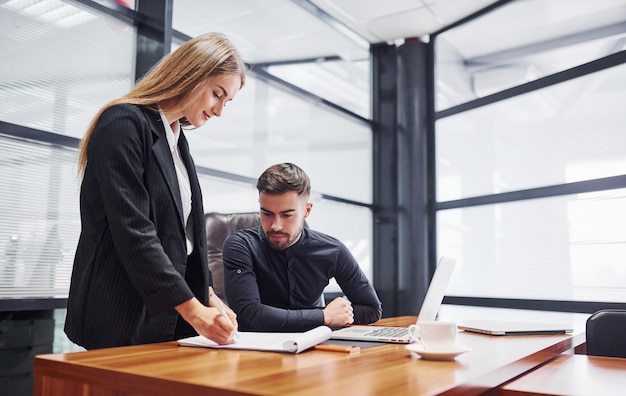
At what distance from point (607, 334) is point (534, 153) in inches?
90.1

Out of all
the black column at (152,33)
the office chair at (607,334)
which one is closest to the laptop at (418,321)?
the office chair at (607,334)

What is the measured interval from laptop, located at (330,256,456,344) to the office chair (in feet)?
1.35

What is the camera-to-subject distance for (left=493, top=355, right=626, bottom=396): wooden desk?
37.3 inches

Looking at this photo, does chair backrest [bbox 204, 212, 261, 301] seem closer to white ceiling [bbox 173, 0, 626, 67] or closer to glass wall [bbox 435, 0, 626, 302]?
white ceiling [bbox 173, 0, 626, 67]

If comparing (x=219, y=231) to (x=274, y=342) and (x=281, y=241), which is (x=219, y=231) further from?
(x=274, y=342)

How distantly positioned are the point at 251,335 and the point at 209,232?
0.98 m

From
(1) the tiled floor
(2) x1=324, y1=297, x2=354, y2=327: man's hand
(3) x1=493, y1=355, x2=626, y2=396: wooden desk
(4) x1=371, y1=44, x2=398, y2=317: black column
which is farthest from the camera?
(4) x1=371, y1=44, x2=398, y2=317: black column

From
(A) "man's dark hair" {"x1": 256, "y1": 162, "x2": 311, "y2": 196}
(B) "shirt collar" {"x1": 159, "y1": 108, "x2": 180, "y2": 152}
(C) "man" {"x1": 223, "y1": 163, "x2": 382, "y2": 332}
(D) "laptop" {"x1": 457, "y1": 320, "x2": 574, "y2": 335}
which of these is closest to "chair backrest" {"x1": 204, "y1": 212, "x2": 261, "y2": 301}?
(C) "man" {"x1": 223, "y1": 163, "x2": 382, "y2": 332}

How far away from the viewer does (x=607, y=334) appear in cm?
154

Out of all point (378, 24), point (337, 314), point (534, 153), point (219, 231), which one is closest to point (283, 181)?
point (219, 231)

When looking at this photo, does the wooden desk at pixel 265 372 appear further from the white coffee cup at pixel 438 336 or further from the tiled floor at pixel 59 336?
the tiled floor at pixel 59 336

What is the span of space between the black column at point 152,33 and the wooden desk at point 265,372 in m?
1.96

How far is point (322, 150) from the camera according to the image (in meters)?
4.06

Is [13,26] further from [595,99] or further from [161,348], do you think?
[595,99]
